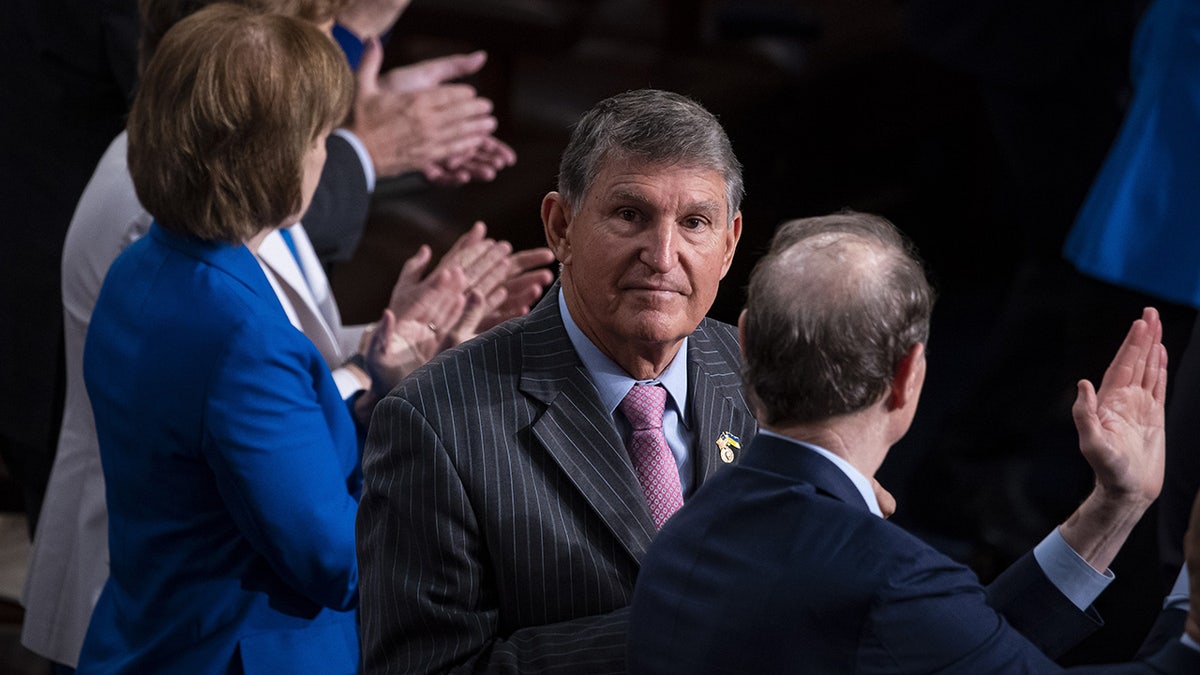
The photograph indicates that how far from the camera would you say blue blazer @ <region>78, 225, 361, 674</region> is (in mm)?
1949

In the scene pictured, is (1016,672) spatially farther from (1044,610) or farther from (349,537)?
(349,537)

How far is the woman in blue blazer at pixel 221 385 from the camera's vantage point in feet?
6.41

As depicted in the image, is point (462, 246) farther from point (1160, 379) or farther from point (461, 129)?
point (1160, 379)

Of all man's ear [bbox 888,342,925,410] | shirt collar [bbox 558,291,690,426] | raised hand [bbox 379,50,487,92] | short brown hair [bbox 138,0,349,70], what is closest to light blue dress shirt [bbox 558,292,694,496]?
shirt collar [bbox 558,291,690,426]

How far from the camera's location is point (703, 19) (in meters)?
4.57

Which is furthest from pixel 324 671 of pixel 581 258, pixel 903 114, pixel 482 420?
pixel 903 114

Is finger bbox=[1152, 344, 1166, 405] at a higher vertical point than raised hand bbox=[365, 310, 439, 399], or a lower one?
higher

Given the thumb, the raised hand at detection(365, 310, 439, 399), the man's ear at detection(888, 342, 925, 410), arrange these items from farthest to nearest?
1. the thumb
2. the raised hand at detection(365, 310, 439, 399)
3. the man's ear at detection(888, 342, 925, 410)

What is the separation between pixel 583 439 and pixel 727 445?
224 mm

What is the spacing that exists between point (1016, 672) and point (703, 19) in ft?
11.3

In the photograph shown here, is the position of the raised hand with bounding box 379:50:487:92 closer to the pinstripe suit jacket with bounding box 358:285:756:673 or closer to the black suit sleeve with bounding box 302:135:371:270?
the black suit sleeve with bounding box 302:135:371:270

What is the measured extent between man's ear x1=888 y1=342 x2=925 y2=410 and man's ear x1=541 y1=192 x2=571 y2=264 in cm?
50

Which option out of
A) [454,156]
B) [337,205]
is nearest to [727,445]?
[337,205]

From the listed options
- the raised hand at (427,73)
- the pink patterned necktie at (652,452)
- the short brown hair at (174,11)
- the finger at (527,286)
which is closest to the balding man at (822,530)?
the pink patterned necktie at (652,452)
